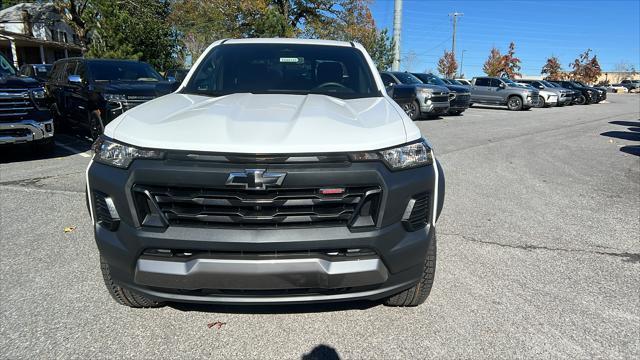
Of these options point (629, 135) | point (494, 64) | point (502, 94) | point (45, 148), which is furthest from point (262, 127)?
point (494, 64)

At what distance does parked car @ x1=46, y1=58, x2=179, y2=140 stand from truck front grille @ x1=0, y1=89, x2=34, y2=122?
861 mm

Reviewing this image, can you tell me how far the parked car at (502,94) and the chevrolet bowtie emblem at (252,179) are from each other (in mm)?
24984

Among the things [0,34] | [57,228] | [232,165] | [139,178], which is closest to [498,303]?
[232,165]

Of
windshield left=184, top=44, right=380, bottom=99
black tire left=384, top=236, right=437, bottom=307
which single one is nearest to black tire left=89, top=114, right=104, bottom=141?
windshield left=184, top=44, right=380, bottom=99

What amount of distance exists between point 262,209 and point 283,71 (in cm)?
197

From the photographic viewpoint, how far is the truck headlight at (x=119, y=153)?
2.36 m

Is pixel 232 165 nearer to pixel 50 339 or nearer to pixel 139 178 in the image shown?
pixel 139 178

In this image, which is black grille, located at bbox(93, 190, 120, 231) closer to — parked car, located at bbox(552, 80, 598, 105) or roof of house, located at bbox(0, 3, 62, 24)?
parked car, located at bbox(552, 80, 598, 105)

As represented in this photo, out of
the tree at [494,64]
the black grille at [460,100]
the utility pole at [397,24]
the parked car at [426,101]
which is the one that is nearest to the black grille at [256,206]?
the parked car at [426,101]

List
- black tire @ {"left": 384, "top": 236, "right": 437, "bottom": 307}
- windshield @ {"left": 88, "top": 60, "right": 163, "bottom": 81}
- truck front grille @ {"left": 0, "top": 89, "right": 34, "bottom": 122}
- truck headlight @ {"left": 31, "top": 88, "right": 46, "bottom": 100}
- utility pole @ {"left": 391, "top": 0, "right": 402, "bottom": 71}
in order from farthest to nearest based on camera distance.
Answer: utility pole @ {"left": 391, "top": 0, "right": 402, "bottom": 71}, windshield @ {"left": 88, "top": 60, "right": 163, "bottom": 81}, truck headlight @ {"left": 31, "top": 88, "right": 46, "bottom": 100}, truck front grille @ {"left": 0, "top": 89, "right": 34, "bottom": 122}, black tire @ {"left": 384, "top": 236, "right": 437, "bottom": 307}

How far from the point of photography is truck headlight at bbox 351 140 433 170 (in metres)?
2.37

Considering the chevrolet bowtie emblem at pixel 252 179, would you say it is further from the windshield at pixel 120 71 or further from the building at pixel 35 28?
the building at pixel 35 28

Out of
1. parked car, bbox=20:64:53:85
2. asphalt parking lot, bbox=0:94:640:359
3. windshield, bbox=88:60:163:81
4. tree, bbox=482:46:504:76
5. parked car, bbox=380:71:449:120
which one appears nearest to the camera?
asphalt parking lot, bbox=0:94:640:359

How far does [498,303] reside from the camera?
3.11 metres
